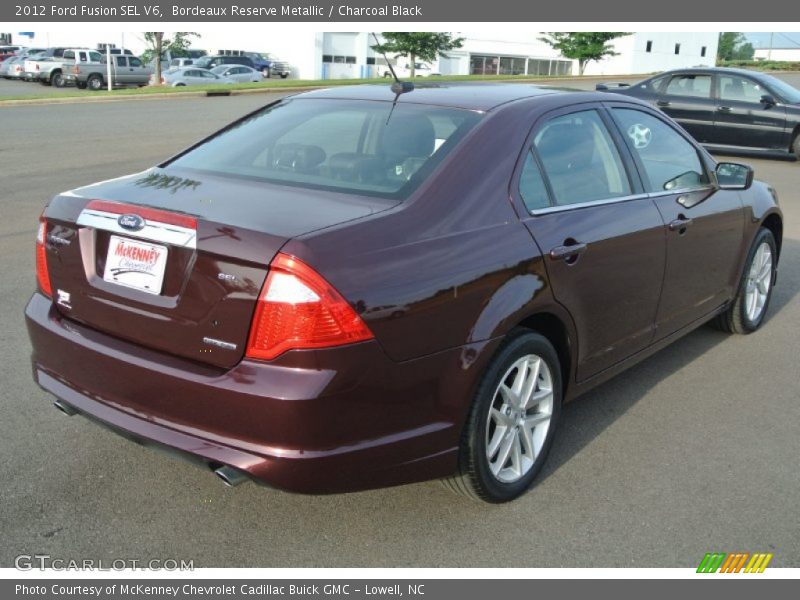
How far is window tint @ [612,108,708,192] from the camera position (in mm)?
4523

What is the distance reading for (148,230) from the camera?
10.1ft

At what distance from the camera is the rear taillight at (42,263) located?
3.51 meters

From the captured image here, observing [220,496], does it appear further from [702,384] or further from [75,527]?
[702,384]

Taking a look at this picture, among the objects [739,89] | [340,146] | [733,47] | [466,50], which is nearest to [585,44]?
[466,50]

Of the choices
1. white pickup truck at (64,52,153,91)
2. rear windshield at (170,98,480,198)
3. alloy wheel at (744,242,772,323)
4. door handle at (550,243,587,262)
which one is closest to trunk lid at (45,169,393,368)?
rear windshield at (170,98,480,198)

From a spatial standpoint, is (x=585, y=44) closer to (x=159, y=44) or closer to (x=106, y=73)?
(x=159, y=44)

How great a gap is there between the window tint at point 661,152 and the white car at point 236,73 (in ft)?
130

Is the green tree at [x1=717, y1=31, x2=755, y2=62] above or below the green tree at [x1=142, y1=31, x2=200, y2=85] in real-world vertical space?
above

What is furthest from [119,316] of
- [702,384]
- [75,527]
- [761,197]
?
[761,197]

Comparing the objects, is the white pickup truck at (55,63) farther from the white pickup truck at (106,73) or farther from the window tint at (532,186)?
the window tint at (532,186)

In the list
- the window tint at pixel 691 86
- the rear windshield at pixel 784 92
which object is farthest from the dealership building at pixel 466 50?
the rear windshield at pixel 784 92

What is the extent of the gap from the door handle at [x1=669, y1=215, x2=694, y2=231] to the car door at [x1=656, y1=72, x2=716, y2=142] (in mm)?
12212

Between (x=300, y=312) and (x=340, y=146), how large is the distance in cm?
136

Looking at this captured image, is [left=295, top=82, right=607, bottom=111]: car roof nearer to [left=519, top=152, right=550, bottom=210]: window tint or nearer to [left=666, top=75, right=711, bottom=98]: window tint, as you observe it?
[left=519, top=152, right=550, bottom=210]: window tint
